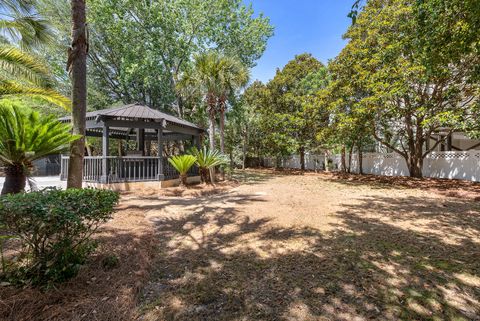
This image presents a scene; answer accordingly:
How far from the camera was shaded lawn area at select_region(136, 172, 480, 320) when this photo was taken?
210cm

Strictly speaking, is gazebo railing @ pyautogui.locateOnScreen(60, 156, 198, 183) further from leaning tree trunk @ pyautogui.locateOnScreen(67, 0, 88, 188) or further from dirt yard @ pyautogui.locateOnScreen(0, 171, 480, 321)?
leaning tree trunk @ pyautogui.locateOnScreen(67, 0, 88, 188)

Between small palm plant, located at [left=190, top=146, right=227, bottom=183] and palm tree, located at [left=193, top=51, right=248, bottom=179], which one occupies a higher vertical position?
palm tree, located at [left=193, top=51, right=248, bottom=179]

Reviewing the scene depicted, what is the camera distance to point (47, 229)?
2123mm

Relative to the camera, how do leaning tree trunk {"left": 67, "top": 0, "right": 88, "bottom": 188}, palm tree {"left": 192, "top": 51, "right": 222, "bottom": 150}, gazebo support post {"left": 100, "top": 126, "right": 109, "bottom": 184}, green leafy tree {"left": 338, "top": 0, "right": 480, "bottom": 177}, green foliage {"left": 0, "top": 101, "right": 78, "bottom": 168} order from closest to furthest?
green foliage {"left": 0, "top": 101, "right": 78, "bottom": 168}, leaning tree trunk {"left": 67, "top": 0, "right": 88, "bottom": 188}, green leafy tree {"left": 338, "top": 0, "right": 480, "bottom": 177}, gazebo support post {"left": 100, "top": 126, "right": 109, "bottom": 184}, palm tree {"left": 192, "top": 51, "right": 222, "bottom": 150}

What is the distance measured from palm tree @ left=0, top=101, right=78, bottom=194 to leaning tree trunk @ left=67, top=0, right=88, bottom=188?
0.24m

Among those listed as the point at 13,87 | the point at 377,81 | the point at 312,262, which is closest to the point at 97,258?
the point at 312,262

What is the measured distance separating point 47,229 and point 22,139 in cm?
286

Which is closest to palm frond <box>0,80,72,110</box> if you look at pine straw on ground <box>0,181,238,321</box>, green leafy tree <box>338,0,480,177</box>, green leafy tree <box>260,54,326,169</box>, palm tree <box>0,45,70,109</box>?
palm tree <box>0,45,70,109</box>

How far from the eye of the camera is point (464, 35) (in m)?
4.62

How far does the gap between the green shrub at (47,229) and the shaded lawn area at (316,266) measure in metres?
0.94

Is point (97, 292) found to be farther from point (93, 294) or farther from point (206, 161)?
point (206, 161)

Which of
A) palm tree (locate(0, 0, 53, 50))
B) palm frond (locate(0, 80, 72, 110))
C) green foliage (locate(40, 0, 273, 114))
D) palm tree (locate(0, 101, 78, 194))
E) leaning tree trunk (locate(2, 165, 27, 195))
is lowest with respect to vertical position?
leaning tree trunk (locate(2, 165, 27, 195))

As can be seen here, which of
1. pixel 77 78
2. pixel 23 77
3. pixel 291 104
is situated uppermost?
pixel 291 104

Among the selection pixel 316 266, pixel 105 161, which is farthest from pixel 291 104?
pixel 316 266
